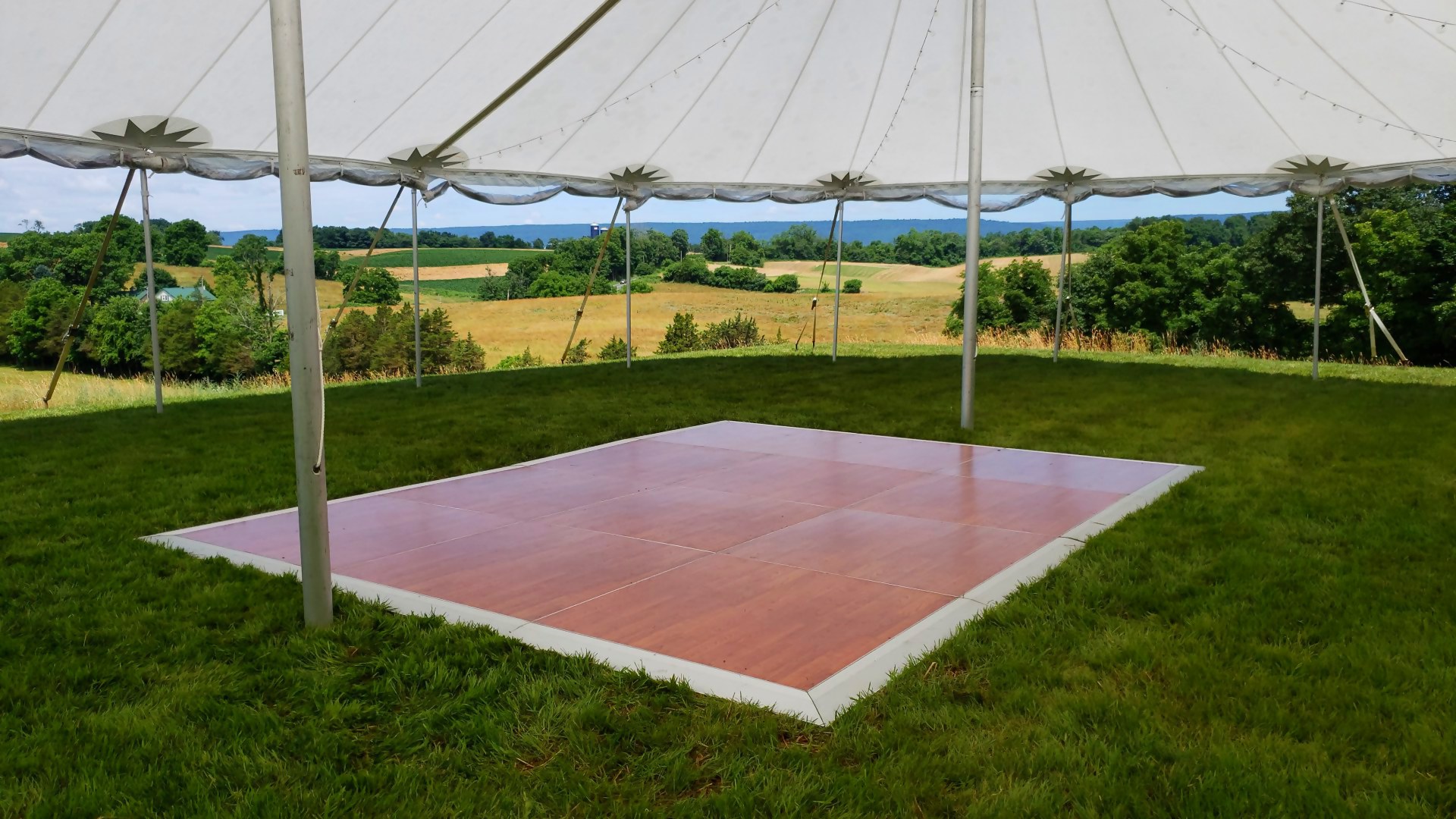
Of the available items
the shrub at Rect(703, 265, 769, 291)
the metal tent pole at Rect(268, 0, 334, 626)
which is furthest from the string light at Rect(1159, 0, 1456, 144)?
the shrub at Rect(703, 265, 769, 291)

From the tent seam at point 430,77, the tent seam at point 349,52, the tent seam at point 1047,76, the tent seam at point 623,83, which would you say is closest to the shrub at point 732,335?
the tent seam at point 1047,76

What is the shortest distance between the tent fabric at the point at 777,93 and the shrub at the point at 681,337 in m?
11.4

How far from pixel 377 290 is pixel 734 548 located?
28.5 m

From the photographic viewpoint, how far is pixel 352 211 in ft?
59.3

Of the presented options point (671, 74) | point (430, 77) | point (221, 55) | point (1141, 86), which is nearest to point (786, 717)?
point (221, 55)

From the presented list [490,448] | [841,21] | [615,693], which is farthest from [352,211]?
[615,693]

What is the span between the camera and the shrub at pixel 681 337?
2192 cm

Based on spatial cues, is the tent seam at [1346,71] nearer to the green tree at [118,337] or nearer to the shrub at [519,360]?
the shrub at [519,360]

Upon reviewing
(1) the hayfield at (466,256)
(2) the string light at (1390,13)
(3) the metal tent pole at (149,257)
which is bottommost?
(3) the metal tent pole at (149,257)

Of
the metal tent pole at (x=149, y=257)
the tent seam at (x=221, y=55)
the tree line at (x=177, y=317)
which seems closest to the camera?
the tent seam at (x=221, y=55)

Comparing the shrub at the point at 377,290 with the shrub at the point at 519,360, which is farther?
the shrub at the point at 377,290

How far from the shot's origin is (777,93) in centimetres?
906

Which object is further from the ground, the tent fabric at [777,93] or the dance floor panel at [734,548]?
the tent fabric at [777,93]

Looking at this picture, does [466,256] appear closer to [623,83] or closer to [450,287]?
[450,287]
